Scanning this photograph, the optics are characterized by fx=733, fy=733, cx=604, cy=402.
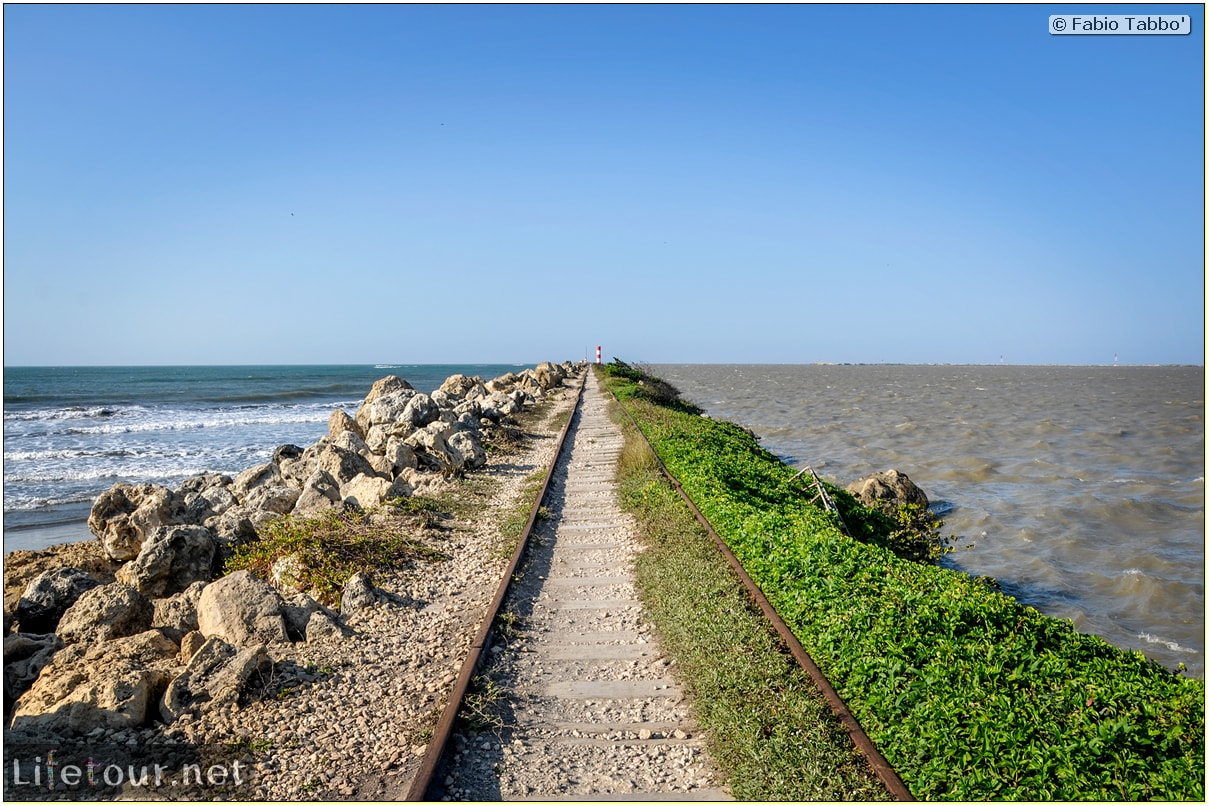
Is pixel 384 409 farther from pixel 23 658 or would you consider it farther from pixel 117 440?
pixel 117 440

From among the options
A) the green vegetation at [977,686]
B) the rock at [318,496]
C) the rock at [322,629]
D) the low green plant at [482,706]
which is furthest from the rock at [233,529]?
the green vegetation at [977,686]

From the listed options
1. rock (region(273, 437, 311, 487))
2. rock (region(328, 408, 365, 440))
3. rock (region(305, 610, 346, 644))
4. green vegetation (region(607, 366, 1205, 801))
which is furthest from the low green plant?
rock (region(328, 408, 365, 440))

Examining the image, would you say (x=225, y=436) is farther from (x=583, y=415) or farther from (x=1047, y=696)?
(x=1047, y=696)

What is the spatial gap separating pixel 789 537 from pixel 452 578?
12.5ft

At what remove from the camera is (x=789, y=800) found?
13.9 feet

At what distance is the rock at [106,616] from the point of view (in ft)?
22.1

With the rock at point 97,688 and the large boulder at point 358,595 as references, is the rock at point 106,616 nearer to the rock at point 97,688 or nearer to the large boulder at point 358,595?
the rock at point 97,688

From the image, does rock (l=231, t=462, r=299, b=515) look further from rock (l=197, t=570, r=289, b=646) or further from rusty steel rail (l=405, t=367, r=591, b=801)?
rock (l=197, t=570, r=289, b=646)

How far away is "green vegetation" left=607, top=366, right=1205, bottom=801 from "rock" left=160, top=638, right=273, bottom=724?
368cm

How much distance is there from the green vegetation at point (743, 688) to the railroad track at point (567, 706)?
0.45ft

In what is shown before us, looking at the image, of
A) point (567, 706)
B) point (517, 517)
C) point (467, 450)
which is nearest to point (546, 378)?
point (467, 450)

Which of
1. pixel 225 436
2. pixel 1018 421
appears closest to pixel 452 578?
pixel 225 436

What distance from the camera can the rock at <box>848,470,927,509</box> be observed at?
14250mm

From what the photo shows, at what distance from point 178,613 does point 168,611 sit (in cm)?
12
